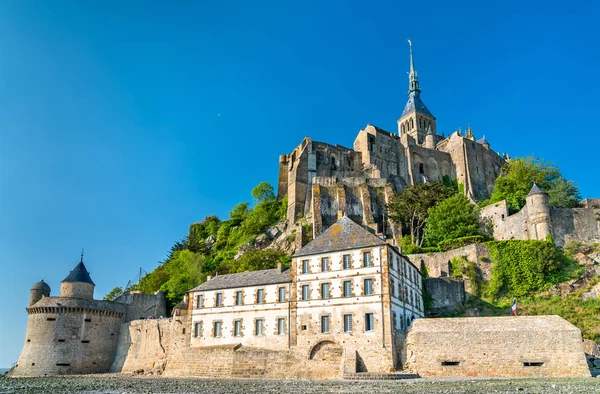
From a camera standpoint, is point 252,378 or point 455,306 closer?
point 252,378

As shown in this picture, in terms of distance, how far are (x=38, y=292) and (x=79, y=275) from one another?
14.5ft

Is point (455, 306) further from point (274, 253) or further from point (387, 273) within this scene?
point (274, 253)

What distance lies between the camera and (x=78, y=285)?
49656mm

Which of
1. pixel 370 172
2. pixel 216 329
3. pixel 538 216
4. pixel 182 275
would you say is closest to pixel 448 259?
pixel 538 216

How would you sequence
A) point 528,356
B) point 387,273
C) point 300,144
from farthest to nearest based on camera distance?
point 300,144 < point 387,273 < point 528,356

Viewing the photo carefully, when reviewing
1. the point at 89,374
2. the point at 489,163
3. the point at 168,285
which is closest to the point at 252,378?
the point at 89,374

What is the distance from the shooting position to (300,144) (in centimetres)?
7625

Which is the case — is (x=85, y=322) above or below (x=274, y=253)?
below

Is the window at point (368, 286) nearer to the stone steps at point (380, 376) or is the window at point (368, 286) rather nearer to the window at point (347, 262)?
the window at point (347, 262)

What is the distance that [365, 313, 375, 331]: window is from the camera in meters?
31.8

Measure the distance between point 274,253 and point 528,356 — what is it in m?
29.9

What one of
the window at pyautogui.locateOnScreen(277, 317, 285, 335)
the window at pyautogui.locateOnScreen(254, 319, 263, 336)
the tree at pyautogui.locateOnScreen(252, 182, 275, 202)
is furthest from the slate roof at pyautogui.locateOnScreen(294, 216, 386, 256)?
the tree at pyautogui.locateOnScreen(252, 182, 275, 202)

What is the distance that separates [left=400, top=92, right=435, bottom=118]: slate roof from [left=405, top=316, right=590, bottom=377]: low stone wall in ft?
261

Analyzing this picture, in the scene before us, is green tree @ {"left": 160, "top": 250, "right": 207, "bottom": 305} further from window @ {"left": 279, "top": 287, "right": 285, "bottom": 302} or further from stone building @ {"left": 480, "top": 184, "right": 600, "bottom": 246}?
stone building @ {"left": 480, "top": 184, "right": 600, "bottom": 246}
